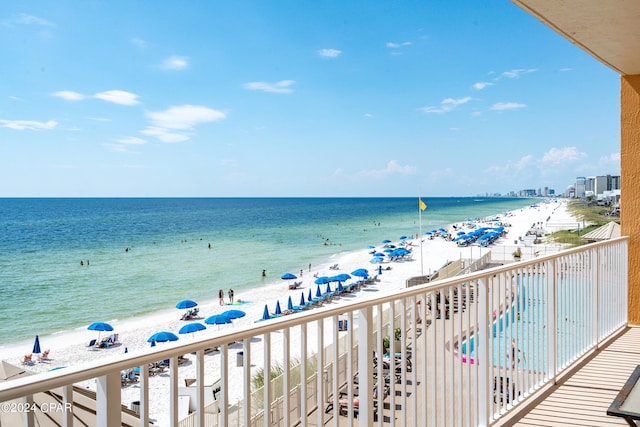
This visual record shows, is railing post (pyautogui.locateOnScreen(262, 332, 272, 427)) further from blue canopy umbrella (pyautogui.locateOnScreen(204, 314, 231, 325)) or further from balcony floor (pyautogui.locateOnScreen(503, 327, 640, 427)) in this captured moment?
blue canopy umbrella (pyautogui.locateOnScreen(204, 314, 231, 325))

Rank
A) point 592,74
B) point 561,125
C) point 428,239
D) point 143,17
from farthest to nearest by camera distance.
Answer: point 561,125 < point 143,17 < point 592,74 < point 428,239

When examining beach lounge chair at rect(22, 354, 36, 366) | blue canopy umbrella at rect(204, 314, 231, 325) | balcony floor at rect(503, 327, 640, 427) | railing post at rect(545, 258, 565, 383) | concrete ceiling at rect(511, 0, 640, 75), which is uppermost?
concrete ceiling at rect(511, 0, 640, 75)

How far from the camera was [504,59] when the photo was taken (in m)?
88.9

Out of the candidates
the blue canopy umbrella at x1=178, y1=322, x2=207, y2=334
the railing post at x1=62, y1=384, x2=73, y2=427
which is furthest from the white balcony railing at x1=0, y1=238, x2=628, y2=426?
the blue canopy umbrella at x1=178, y1=322, x2=207, y2=334

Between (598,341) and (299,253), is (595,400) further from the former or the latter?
(299,253)

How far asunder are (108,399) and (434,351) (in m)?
1.48

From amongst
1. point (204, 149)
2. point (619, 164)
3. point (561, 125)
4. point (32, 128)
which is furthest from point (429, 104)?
point (619, 164)

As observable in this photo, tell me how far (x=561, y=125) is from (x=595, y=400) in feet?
335

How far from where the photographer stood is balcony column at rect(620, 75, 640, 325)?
4992 mm

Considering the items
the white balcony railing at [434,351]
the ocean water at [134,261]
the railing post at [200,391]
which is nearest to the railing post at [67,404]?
the white balcony railing at [434,351]

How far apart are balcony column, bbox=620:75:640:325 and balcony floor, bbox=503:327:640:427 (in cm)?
95

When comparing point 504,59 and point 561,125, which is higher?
point 504,59

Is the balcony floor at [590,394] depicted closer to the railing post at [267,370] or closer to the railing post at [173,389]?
the railing post at [267,370]

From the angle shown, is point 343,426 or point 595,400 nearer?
point 595,400
